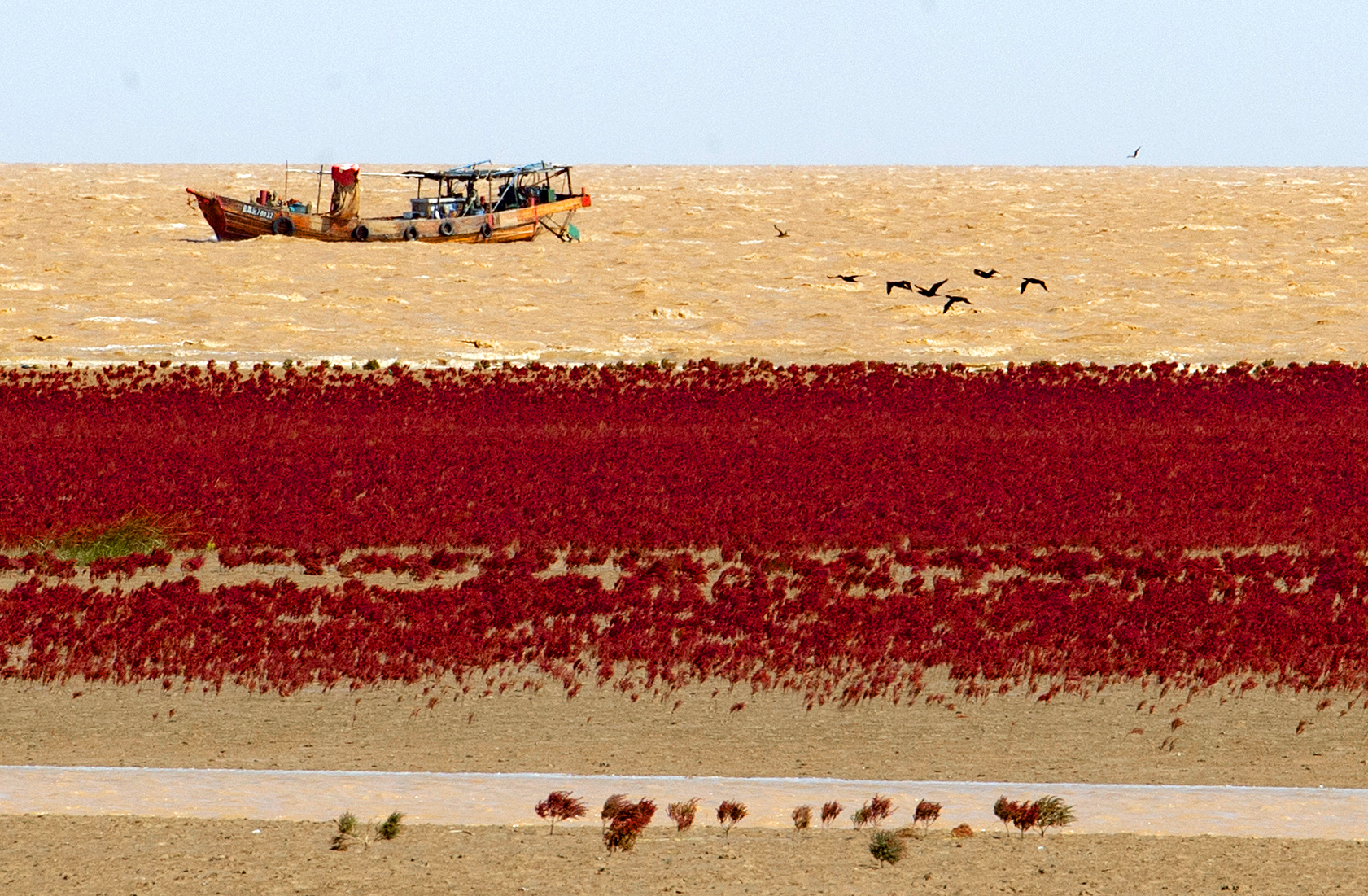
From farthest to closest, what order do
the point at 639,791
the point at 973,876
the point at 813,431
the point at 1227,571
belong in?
the point at 813,431
the point at 1227,571
the point at 639,791
the point at 973,876

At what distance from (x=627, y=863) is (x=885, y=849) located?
4.03ft

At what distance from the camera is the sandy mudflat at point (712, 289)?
1731 inches

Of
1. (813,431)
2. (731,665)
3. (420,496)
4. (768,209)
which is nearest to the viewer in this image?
(731,665)

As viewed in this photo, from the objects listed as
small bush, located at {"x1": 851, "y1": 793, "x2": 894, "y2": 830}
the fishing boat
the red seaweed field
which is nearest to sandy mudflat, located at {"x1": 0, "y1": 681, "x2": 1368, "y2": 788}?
the red seaweed field

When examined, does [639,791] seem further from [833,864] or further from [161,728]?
[161,728]

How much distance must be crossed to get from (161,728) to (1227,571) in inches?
410

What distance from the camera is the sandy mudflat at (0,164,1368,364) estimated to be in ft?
144

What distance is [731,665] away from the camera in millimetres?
13625

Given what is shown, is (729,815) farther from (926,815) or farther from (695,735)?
(695,735)

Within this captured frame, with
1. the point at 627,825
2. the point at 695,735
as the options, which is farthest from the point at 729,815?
the point at 695,735

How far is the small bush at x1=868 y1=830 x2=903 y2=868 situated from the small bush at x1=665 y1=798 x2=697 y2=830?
35.9 inches

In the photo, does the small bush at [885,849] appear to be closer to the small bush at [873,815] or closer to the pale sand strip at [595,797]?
the small bush at [873,815]

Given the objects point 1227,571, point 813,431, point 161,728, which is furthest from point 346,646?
point 813,431

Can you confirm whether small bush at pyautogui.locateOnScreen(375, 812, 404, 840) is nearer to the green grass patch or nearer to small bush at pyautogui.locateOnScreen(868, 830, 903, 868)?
small bush at pyautogui.locateOnScreen(868, 830, 903, 868)
